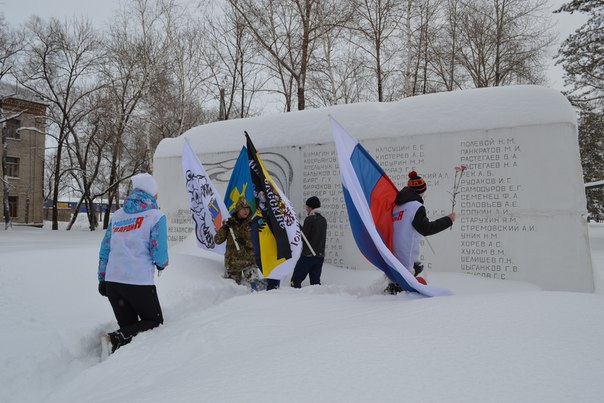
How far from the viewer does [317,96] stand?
21.9 meters

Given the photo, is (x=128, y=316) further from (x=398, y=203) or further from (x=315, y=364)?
(x=398, y=203)

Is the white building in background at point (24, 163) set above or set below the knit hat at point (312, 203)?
above

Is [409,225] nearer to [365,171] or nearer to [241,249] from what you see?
[365,171]

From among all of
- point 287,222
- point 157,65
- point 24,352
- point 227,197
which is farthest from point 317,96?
point 24,352

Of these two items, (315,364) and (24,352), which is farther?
(24,352)

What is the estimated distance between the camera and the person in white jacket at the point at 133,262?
382 centimetres

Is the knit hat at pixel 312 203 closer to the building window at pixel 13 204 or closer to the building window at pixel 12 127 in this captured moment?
the building window at pixel 12 127

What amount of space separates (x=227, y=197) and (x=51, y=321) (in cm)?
389

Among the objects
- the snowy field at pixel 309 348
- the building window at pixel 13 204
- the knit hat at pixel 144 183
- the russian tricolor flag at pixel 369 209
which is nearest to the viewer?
the snowy field at pixel 309 348

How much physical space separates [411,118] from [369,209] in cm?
292

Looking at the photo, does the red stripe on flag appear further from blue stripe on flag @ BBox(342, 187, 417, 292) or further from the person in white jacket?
the person in white jacket

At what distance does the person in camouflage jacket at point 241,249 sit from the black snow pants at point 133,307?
2483 mm

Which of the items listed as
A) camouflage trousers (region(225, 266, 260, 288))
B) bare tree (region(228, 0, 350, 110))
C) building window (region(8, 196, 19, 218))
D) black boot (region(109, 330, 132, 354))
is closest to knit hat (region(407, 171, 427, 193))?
camouflage trousers (region(225, 266, 260, 288))

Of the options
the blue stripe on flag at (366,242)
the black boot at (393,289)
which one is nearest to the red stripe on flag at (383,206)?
the blue stripe on flag at (366,242)
